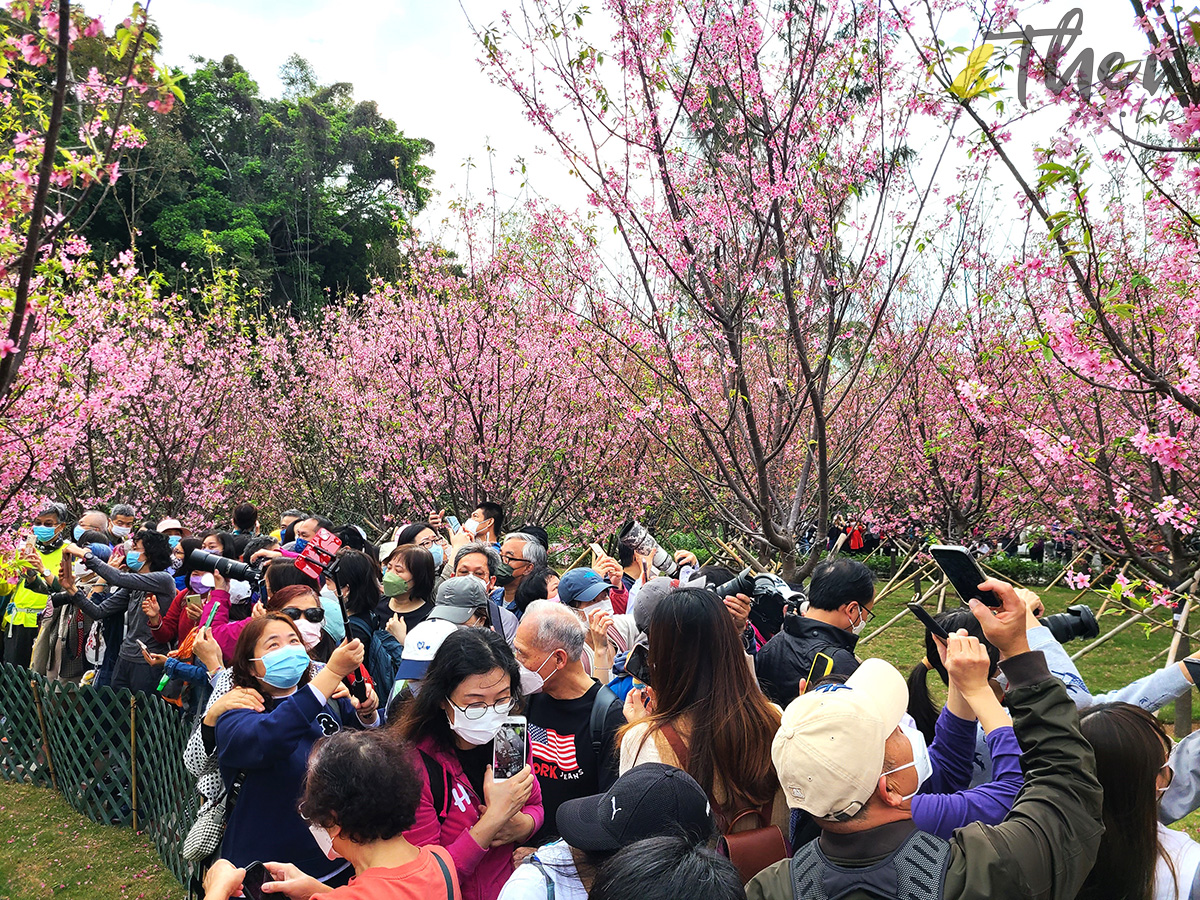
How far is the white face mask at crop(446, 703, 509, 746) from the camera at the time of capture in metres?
2.77

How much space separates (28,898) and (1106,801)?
237 inches

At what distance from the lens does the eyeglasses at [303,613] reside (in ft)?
12.9

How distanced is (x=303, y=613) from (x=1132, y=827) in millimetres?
3435

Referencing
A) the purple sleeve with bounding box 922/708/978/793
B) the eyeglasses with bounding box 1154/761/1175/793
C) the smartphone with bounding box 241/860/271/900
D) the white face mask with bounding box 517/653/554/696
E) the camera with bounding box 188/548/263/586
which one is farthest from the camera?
the camera with bounding box 188/548/263/586

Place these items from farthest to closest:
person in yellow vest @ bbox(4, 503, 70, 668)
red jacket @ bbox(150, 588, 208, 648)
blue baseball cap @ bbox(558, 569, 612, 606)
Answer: person in yellow vest @ bbox(4, 503, 70, 668) < red jacket @ bbox(150, 588, 208, 648) < blue baseball cap @ bbox(558, 569, 612, 606)

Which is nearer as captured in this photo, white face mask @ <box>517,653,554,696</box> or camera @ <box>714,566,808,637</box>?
white face mask @ <box>517,653,554,696</box>

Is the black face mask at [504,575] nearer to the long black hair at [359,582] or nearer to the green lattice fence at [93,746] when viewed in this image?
the long black hair at [359,582]

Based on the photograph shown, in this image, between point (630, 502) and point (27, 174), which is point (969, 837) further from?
point (630, 502)

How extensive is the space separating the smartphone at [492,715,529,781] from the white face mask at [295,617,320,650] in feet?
5.01

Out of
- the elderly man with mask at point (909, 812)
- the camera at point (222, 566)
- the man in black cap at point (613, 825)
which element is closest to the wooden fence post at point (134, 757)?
the camera at point (222, 566)

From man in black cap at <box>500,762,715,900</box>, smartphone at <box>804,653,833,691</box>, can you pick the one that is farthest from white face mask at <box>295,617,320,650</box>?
smartphone at <box>804,653,833,691</box>

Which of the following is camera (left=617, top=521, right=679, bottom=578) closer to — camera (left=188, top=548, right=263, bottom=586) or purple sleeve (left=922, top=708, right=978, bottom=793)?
camera (left=188, top=548, right=263, bottom=586)

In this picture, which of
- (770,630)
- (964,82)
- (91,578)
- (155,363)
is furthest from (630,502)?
(964,82)

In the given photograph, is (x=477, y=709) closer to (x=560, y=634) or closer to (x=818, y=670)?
(x=560, y=634)
